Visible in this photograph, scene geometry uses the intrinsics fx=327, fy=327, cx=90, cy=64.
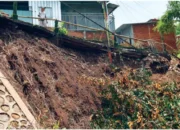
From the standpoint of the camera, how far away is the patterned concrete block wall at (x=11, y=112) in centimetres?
670

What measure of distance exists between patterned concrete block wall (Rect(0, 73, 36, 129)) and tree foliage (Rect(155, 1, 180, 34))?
10725 mm

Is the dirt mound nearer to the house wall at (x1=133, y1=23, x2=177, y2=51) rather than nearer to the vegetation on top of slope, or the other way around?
the vegetation on top of slope

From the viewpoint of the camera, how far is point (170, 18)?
16.3m

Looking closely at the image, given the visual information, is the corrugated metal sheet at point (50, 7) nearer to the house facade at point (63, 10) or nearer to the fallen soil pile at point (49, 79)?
the house facade at point (63, 10)

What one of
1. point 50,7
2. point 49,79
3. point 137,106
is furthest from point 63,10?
point 137,106

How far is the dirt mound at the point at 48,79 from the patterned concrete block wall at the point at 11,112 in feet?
1.28

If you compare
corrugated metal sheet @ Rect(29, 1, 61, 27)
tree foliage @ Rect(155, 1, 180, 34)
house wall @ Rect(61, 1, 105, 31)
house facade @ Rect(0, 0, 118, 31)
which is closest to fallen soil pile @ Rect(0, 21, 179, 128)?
house facade @ Rect(0, 0, 118, 31)

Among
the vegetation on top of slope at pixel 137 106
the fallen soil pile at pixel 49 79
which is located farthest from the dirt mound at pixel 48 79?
the vegetation on top of slope at pixel 137 106

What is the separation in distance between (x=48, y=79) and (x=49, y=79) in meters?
0.04

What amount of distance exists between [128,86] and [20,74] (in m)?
3.05

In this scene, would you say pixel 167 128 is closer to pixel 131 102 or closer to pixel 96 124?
pixel 131 102

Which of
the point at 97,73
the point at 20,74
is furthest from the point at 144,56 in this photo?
the point at 20,74

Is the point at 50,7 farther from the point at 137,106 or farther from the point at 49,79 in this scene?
the point at 137,106

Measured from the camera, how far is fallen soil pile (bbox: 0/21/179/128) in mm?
7855
